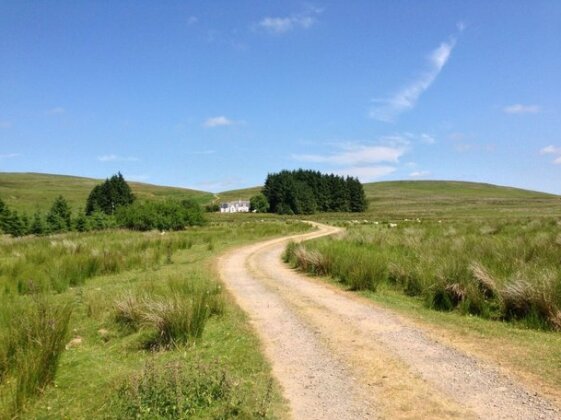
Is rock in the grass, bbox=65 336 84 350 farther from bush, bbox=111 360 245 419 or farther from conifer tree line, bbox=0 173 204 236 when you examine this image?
conifer tree line, bbox=0 173 204 236

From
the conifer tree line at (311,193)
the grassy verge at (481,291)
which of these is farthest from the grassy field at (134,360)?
the conifer tree line at (311,193)

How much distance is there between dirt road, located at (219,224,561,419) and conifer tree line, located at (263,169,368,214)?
3926 inches

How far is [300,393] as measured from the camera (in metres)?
5.31

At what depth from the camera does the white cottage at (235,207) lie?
126938mm

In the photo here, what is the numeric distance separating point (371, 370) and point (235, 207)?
123781 millimetres

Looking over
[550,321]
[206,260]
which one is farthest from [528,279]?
[206,260]

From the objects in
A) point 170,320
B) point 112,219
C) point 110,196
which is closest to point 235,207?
point 110,196

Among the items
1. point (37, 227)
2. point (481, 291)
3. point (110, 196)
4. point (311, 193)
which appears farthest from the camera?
point (311, 193)

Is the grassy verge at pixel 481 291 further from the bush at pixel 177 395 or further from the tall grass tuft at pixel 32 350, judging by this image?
the tall grass tuft at pixel 32 350

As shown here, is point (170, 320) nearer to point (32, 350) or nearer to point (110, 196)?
point (32, 350)

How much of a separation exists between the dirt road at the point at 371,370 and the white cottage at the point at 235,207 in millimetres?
117421

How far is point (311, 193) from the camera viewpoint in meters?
113

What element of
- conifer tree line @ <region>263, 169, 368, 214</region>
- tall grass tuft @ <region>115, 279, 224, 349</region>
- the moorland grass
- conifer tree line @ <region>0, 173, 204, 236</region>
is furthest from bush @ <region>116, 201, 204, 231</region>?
conifer tree line @ <region>263, 169, 368, 214</region>

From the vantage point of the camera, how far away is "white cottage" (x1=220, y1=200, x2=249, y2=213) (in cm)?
12694
